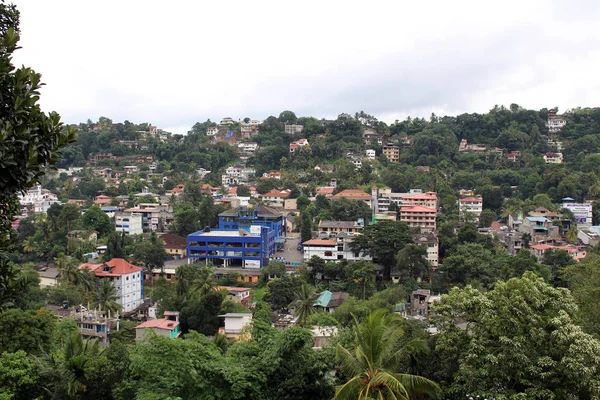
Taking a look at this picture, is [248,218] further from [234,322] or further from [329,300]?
[234,322]

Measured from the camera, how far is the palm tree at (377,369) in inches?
287

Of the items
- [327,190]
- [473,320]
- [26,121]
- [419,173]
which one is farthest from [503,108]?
[26,121]

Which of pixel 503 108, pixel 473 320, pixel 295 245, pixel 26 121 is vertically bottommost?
pixel 295 245

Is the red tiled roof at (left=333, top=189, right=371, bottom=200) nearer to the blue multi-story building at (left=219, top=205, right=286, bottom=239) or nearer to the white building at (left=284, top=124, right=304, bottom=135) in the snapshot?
the blue multi-story building at (left=219, top=205, right=286, bottom=239)

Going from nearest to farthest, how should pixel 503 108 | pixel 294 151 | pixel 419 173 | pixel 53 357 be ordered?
pixel 53 357
pixel 419 173
pixel 294 151
pixel 503 108

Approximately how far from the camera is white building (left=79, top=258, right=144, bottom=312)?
26.3 metres

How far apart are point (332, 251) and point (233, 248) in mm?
6699

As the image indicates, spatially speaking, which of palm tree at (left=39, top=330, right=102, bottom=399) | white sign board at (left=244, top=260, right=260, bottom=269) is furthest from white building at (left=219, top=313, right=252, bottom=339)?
white sign board at (left=244, top=260, right=260, bottom=269)

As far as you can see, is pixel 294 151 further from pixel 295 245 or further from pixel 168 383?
pixel 168 383

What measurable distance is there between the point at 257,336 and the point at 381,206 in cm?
3577

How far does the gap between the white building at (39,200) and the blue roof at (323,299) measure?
31454 mm

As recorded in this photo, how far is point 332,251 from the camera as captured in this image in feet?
105

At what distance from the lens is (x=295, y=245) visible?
39.6 meters

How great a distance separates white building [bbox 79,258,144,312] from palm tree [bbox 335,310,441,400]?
20778mm
